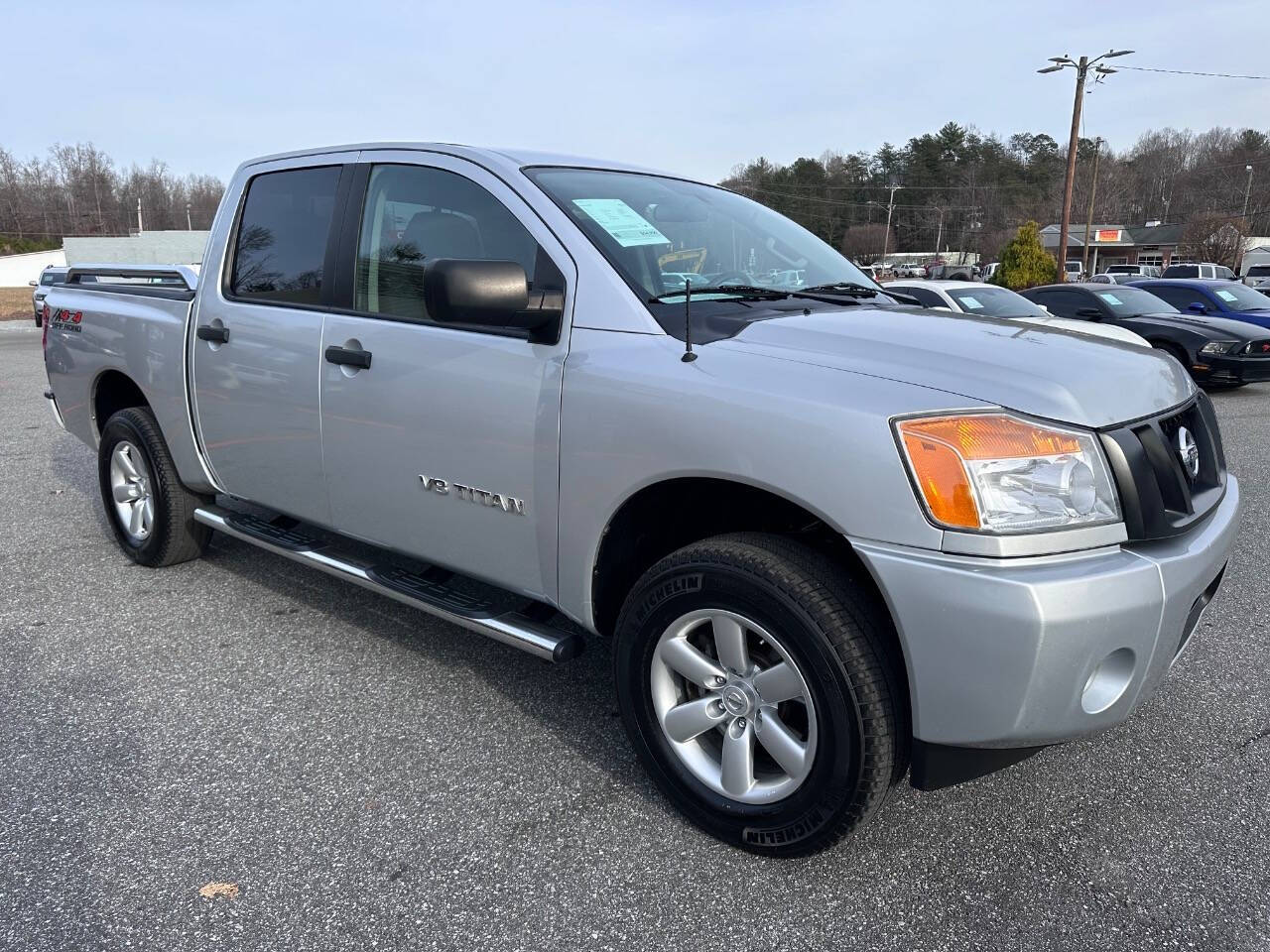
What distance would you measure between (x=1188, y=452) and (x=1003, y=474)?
895 millimetres

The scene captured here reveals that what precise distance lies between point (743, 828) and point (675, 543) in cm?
81

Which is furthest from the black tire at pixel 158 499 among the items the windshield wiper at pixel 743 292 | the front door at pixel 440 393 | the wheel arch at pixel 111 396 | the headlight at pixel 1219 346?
the headlight at pixel 1219 346

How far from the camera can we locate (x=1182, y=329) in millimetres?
11234

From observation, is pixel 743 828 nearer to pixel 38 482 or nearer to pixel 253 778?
pixel 253 778

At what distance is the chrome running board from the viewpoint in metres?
2.76

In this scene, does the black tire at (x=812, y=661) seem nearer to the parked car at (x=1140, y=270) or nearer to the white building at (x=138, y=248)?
the parked car at (x=1140, y=270)

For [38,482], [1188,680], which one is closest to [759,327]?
[1188,680]

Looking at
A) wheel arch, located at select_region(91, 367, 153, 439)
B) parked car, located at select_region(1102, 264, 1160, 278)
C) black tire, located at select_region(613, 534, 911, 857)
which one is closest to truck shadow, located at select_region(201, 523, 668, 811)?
black tire, located at select_region(613, 534, 911, 857)

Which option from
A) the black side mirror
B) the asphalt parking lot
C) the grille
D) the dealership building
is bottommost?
the asphalt parking lot

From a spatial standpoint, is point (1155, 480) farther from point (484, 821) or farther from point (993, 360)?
point (484, 821)

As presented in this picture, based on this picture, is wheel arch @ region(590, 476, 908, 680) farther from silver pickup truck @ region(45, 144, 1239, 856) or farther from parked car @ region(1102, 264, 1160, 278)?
parked car @ region(1102, 264, 1160, 278)

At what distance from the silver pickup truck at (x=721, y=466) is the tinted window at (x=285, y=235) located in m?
0.02

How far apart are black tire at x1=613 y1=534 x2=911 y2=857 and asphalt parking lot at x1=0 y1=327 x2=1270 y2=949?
14cm

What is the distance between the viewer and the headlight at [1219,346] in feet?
35.5
